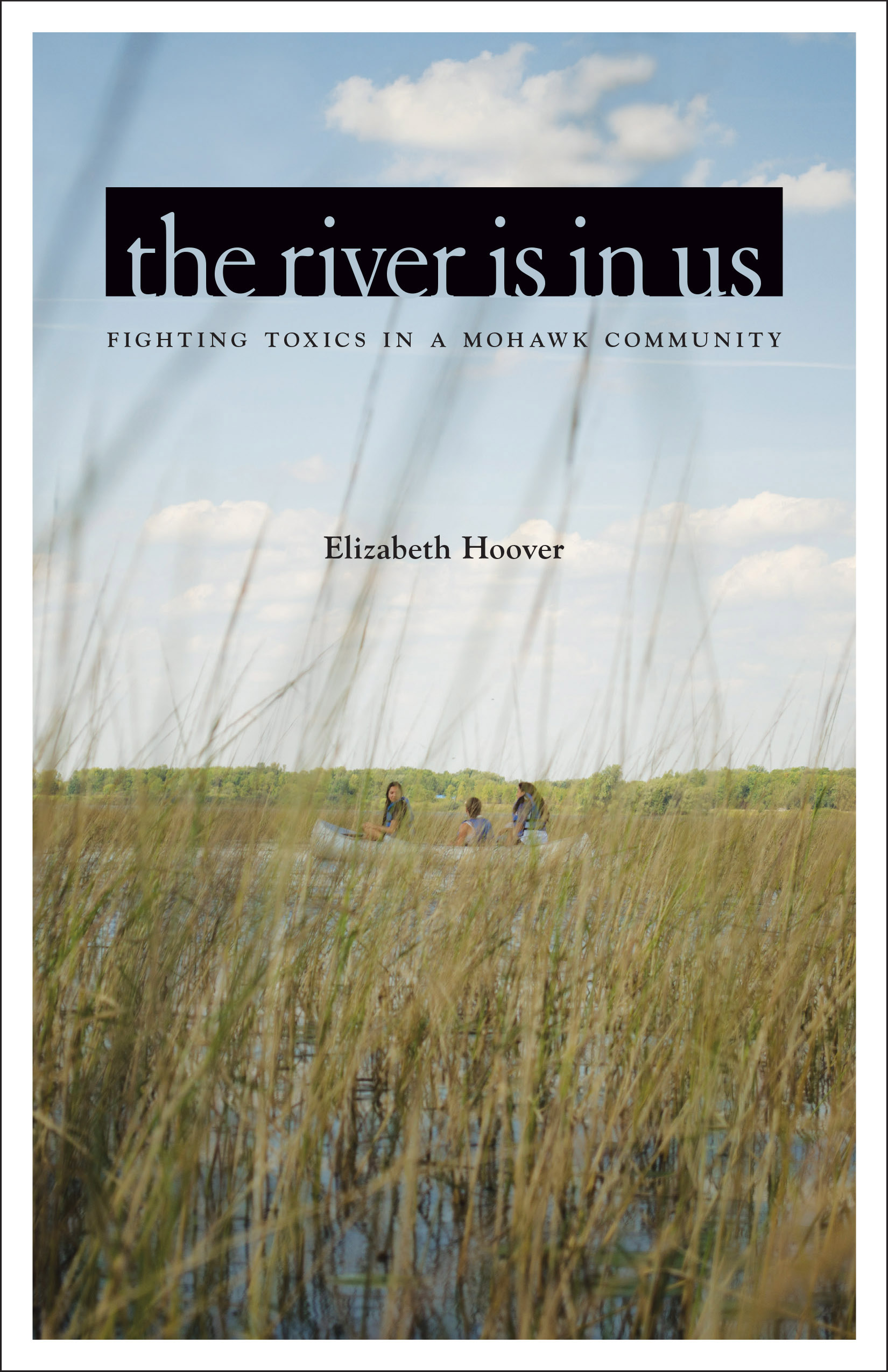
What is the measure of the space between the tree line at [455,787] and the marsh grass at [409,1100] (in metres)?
0.06

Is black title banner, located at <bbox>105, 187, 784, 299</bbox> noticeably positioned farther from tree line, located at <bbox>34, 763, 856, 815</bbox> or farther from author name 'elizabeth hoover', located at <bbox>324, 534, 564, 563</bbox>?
tree line, located at <bbox>34, 763, 856, 815</bbox>

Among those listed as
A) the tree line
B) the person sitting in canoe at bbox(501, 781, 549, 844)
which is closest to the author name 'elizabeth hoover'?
the tree line

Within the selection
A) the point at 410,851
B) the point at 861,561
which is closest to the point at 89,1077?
the point at 410,851

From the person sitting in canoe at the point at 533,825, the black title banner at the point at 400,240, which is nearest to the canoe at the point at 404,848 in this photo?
the person sitting in canoe at the point at 533,825

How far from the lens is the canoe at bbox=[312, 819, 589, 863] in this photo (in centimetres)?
201

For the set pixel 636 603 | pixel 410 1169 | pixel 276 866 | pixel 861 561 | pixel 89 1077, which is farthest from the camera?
pixel 636 603

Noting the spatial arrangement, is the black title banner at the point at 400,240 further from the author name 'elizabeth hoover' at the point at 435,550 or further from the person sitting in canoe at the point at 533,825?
the person sitting in canoe at the point at 533,825

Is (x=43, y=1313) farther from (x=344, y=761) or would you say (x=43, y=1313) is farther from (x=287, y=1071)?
(x=344, y=761)

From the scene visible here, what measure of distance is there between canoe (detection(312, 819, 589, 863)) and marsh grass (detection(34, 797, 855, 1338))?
6 centimetres

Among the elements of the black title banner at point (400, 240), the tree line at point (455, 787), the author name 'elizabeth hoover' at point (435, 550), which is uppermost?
the black title banner at point (400, 240)

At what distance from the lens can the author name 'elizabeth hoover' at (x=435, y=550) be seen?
5.73 ft

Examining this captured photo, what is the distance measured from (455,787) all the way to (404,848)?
1.04 m

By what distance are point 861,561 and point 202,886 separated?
1.50 m

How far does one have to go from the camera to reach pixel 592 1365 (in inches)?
56.4
